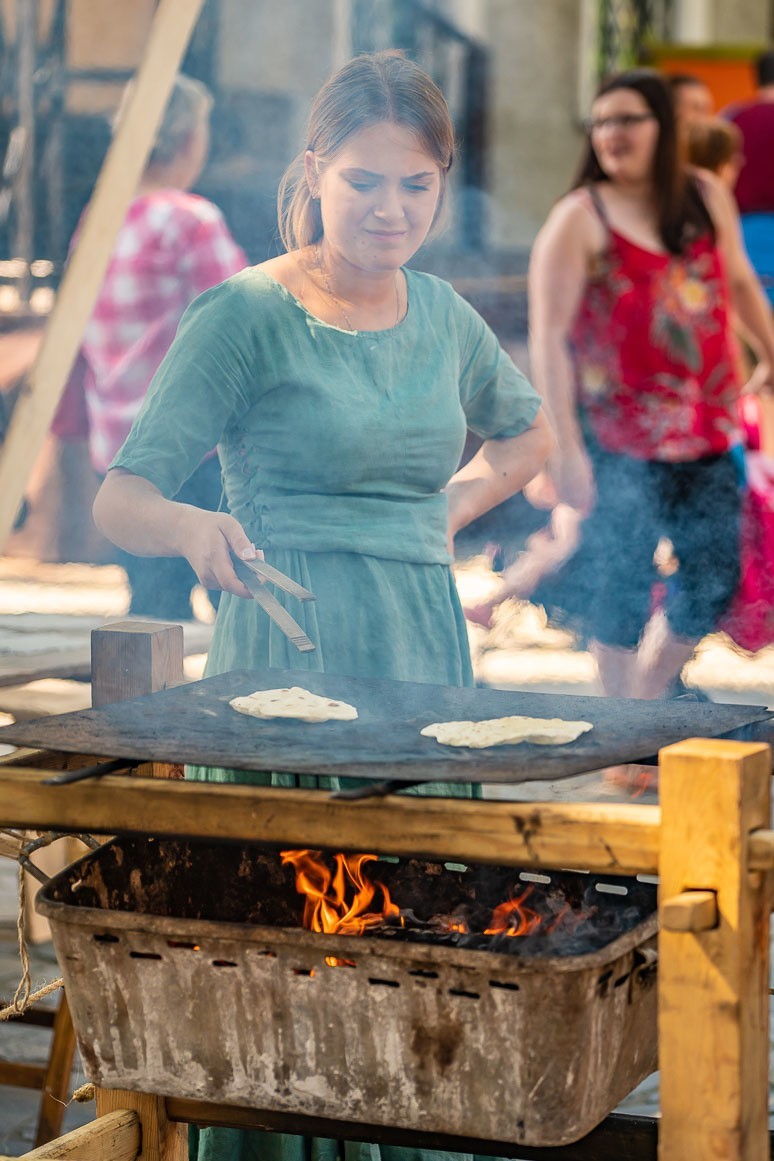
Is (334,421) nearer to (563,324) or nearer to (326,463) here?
(326,463)

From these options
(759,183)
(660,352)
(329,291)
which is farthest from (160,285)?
(759,183)

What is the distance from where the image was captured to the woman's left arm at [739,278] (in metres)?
4.50

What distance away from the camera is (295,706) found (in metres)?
1.98

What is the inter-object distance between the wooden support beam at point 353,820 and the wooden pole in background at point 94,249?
6.94 ft

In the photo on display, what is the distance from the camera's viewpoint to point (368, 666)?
230 centimetres

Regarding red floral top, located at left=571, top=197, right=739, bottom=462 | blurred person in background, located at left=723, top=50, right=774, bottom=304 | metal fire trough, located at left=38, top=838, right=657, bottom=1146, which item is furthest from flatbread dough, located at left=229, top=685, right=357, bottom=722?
blurred person in background, located at left=723, top=50, right=774, bottom=304

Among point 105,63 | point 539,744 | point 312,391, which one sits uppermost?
point 105,63

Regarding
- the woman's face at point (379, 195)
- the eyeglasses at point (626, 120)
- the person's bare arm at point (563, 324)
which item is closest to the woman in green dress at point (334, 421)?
the woman's face at point (379, 195)

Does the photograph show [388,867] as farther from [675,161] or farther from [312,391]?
[675,161]

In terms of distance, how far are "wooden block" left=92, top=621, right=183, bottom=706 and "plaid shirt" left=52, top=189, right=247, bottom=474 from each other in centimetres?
160

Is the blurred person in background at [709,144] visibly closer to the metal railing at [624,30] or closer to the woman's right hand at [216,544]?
the woman's right hand at [216,544]

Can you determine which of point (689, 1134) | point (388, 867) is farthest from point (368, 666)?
point (689, 1134)

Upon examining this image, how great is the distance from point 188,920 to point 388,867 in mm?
416

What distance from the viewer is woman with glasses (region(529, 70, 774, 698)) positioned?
4.35 metres
